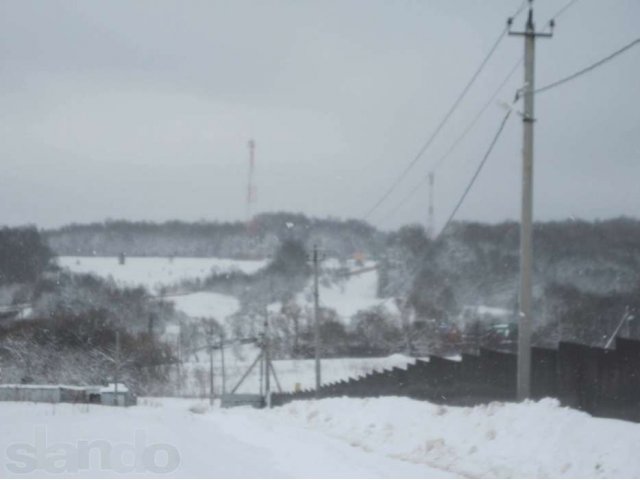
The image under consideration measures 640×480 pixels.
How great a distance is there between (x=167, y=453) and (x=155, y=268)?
245 ft

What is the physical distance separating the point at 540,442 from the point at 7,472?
6.45m

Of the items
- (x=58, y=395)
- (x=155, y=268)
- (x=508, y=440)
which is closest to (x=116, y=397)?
(x=58, y=395)

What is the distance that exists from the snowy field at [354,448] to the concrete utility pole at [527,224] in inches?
30.6

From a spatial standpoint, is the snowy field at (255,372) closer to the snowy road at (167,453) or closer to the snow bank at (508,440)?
the snow bank at (508,440)

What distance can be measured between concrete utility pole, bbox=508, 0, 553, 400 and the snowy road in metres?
2.72

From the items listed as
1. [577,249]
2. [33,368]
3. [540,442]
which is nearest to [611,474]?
[540,442]

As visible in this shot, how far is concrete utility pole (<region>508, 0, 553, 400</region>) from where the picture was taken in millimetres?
13852

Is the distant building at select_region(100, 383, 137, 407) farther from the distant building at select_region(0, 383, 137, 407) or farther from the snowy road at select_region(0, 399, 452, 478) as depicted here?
the snowy road at select_region(0, 399, 452, 478)

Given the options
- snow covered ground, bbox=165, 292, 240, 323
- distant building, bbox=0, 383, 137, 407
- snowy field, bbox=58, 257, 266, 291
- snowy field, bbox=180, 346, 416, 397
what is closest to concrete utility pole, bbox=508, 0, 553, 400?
distant building, bbox=0, 383, 137, 407

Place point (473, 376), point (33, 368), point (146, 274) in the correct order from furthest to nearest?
point (146, 274) < point (33, 368) < point (473, 376)

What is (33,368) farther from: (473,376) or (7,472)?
(7,472)

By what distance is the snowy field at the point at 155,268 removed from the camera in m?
74.0

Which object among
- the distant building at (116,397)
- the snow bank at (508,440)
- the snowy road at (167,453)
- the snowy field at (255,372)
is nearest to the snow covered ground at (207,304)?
the snowy field at (255,372)

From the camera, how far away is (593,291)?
2038 centimetres
